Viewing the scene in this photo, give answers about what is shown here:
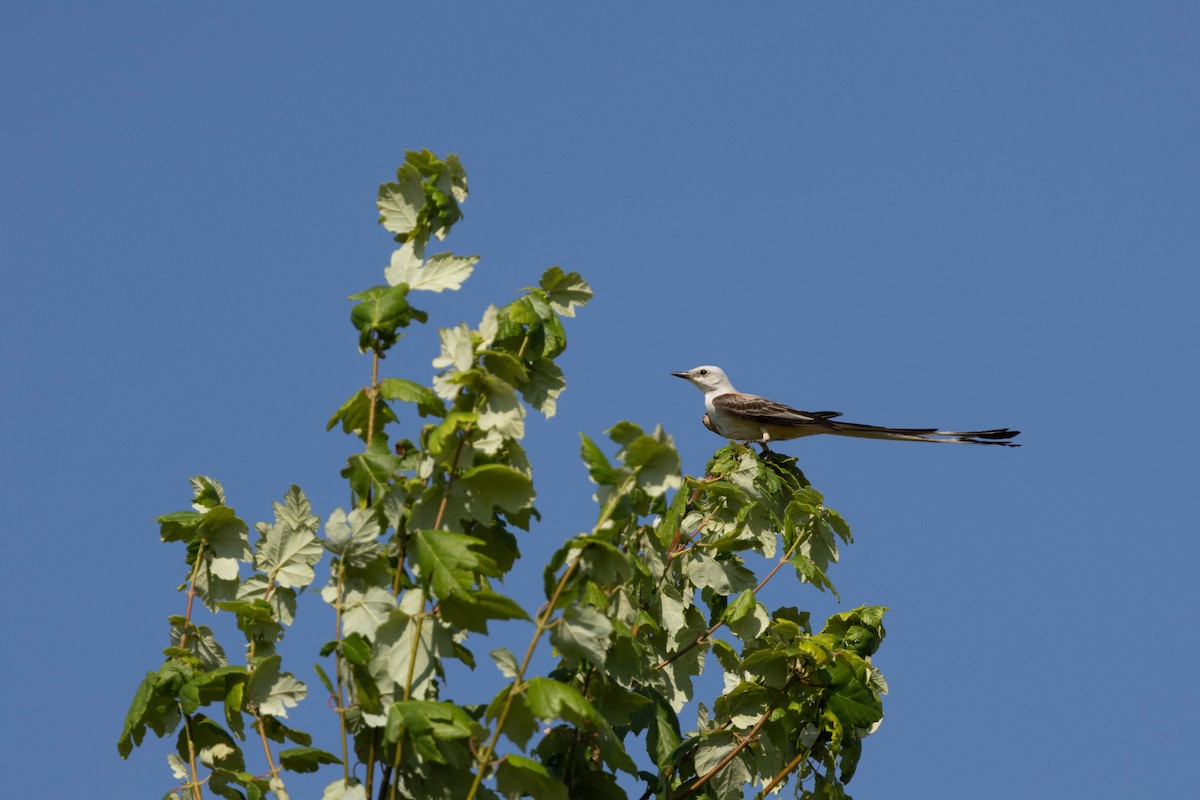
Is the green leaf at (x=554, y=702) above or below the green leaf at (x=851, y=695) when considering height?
below

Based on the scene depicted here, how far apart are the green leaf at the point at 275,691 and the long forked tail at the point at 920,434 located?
4.65 metres

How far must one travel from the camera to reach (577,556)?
12.0 feet

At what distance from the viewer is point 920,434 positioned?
813 centimetres

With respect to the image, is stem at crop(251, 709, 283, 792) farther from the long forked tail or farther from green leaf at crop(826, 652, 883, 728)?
the long forked tail

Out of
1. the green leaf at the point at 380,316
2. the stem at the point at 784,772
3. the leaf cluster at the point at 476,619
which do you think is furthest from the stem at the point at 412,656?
the stem at the point at 784,772

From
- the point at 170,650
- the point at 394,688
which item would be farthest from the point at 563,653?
the point at 170,650

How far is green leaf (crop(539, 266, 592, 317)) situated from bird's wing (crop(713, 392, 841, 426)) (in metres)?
4.84

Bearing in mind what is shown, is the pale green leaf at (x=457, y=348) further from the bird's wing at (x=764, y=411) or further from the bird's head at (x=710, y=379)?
the bird's head at (x=710, y=379)

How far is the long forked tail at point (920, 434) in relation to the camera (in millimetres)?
7430

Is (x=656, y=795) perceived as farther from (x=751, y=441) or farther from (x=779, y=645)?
(x=751, y=441)

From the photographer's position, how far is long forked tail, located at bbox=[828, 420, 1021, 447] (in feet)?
24.4

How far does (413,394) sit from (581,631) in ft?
3.02

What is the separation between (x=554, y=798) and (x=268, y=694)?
0.97m

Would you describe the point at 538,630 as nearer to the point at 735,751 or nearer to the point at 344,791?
the point at 344,791
